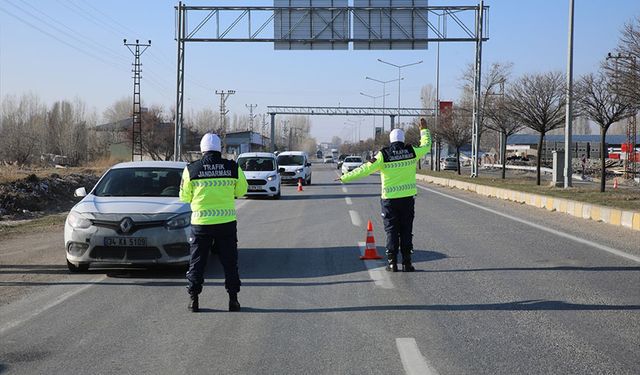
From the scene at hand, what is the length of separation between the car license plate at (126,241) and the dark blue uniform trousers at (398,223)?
10.9 feet

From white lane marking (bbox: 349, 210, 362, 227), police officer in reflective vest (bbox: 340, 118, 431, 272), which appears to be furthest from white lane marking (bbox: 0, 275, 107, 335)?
white lane marking (bbox: 349, 210, 362, 227)

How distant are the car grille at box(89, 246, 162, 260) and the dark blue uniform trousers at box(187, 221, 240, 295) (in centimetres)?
188

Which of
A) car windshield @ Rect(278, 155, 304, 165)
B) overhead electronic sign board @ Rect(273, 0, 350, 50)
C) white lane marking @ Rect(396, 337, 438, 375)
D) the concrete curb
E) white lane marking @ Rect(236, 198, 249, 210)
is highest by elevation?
overhead electronic sign board @ Rect(273, 0, 350, 50)

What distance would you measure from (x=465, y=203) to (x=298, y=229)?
10544 millimetres

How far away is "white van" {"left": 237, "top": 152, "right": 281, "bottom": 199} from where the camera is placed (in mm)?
25797

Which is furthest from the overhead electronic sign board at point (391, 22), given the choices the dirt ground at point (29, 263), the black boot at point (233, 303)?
the black boot at point (233, 303)

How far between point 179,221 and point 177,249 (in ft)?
1.26

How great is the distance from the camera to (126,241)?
29.1ft

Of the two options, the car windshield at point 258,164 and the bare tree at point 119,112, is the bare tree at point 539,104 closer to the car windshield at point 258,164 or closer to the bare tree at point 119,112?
the car windshield at point 258,164

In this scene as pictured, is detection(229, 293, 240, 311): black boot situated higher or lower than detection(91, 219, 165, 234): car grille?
lower

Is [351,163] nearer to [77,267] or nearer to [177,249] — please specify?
[77,267]

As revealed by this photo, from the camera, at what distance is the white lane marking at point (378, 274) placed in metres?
8.64

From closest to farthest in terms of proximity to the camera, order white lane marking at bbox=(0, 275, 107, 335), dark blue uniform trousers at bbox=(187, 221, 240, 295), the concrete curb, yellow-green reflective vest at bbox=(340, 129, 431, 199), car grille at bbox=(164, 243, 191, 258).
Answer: white lane marking at bbox=(0, 275, 107, 335) → dark blue uniform trousers at bbox=(187, 221, 240, 295) → car grille at bbox=(164, 243, 191, 258) → yellow-green reflective vest at bbox=(340, 129, 431, 199) → the concrete curb

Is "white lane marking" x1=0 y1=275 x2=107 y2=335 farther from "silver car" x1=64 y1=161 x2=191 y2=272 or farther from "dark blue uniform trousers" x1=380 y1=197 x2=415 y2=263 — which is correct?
"dark blue uniform trousers" x1=380 y1=197 x2=415 y2=263
